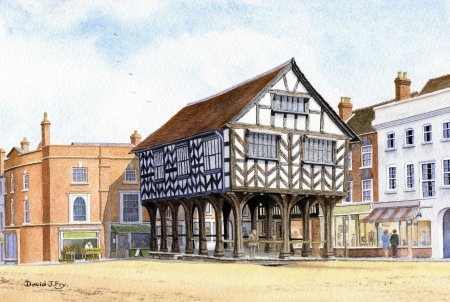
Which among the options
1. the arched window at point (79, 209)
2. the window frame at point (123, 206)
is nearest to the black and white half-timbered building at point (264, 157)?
the window frame at point (123, 206)

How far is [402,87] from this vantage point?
48.7 m

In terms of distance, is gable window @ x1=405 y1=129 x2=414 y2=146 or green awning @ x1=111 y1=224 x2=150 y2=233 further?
green awning @ x1=111 y1=224 x2=150 y2=233

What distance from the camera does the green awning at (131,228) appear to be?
5538 cm

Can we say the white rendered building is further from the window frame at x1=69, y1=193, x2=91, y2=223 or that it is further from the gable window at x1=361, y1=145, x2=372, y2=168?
the window frame at x1=69, y1=193, x2=91, y2=223

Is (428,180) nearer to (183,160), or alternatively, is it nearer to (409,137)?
(409,137)

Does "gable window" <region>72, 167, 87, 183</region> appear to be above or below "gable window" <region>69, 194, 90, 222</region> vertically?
above

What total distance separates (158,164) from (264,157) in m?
8.87

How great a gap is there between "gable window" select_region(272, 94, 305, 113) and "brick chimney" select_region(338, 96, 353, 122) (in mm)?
13899

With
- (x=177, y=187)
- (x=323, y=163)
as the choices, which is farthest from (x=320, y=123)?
(x=177, y=187)

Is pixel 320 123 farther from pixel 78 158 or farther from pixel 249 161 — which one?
pixel 78 158

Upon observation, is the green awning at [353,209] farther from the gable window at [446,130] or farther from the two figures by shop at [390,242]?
the gable window at [446,130]

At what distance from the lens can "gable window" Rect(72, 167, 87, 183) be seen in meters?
55.5

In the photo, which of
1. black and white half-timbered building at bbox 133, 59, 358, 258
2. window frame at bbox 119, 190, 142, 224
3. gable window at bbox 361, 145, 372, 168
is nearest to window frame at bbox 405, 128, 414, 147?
gable window at bbox 361, 145, 372, 168

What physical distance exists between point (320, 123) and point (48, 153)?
2185 cm
